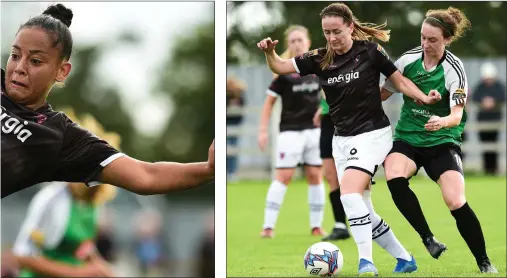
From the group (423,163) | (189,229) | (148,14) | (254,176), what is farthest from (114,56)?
(423,163)

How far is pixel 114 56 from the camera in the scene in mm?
29406

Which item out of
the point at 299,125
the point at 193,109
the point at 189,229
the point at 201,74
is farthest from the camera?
the point at 201,74

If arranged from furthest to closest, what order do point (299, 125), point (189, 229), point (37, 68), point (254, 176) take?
point (189, 229)
point (254, 176)
point (299, 125)
point (37, 68)

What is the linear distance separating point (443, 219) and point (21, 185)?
17.8 ft

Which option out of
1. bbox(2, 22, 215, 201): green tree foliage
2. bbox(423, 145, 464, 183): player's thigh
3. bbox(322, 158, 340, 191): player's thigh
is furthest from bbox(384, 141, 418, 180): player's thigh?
bbox(2, 22, 215, 201): green tree foliage

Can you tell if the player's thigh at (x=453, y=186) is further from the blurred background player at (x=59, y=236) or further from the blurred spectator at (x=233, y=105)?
the blurred spectator at (x=233, y=105)

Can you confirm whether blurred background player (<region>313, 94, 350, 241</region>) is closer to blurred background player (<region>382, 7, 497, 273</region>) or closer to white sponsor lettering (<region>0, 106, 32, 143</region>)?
blurred background player (<region>382, 7, 497, 273</region>)

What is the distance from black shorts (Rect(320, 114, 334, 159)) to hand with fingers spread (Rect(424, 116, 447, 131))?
2.73 m

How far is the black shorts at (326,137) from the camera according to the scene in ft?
24.6

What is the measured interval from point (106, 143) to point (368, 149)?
5.01ft

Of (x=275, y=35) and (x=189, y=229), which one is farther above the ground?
(x=275, y=35)

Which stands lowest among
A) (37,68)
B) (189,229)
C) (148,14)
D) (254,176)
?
(189,229)

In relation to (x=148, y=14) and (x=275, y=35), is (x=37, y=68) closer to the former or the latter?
(x=275, y=35)

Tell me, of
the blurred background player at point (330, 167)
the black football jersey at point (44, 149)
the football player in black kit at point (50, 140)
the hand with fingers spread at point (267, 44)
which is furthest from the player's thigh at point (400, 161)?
the blurred background player at point (330, 167)
